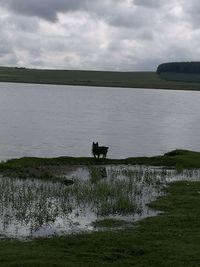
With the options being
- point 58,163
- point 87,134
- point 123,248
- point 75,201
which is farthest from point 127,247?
point 87,134

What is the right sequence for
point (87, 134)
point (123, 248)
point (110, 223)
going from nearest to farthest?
point (123, 248) → point (110, 223) → point (87, 134)

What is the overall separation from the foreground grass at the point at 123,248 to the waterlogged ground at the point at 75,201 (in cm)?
139

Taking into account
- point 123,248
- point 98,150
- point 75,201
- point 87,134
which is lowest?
point 123,248

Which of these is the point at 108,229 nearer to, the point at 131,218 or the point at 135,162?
the point at 131,218

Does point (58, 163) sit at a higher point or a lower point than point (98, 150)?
lower

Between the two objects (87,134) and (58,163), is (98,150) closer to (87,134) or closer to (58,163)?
(58,163)

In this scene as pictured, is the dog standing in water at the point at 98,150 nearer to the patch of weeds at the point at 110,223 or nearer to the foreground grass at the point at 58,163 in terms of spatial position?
the foreground grass at the point at 58,163

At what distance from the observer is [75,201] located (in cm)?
2405

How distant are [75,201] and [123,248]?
7805 millimetres

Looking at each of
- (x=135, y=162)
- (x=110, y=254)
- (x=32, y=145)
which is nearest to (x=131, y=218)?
(x=110, y=254)

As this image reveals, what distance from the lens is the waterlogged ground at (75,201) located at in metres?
19.8

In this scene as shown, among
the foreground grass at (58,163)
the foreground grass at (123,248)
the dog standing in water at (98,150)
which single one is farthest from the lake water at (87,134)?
the foreground grass at (123,248)

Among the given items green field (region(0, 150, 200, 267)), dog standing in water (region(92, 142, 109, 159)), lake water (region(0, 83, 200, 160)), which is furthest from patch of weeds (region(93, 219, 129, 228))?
lake water (region(0, 83, 200, 160))

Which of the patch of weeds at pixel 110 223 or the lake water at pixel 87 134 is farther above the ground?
the lake water at pixel 87 134
